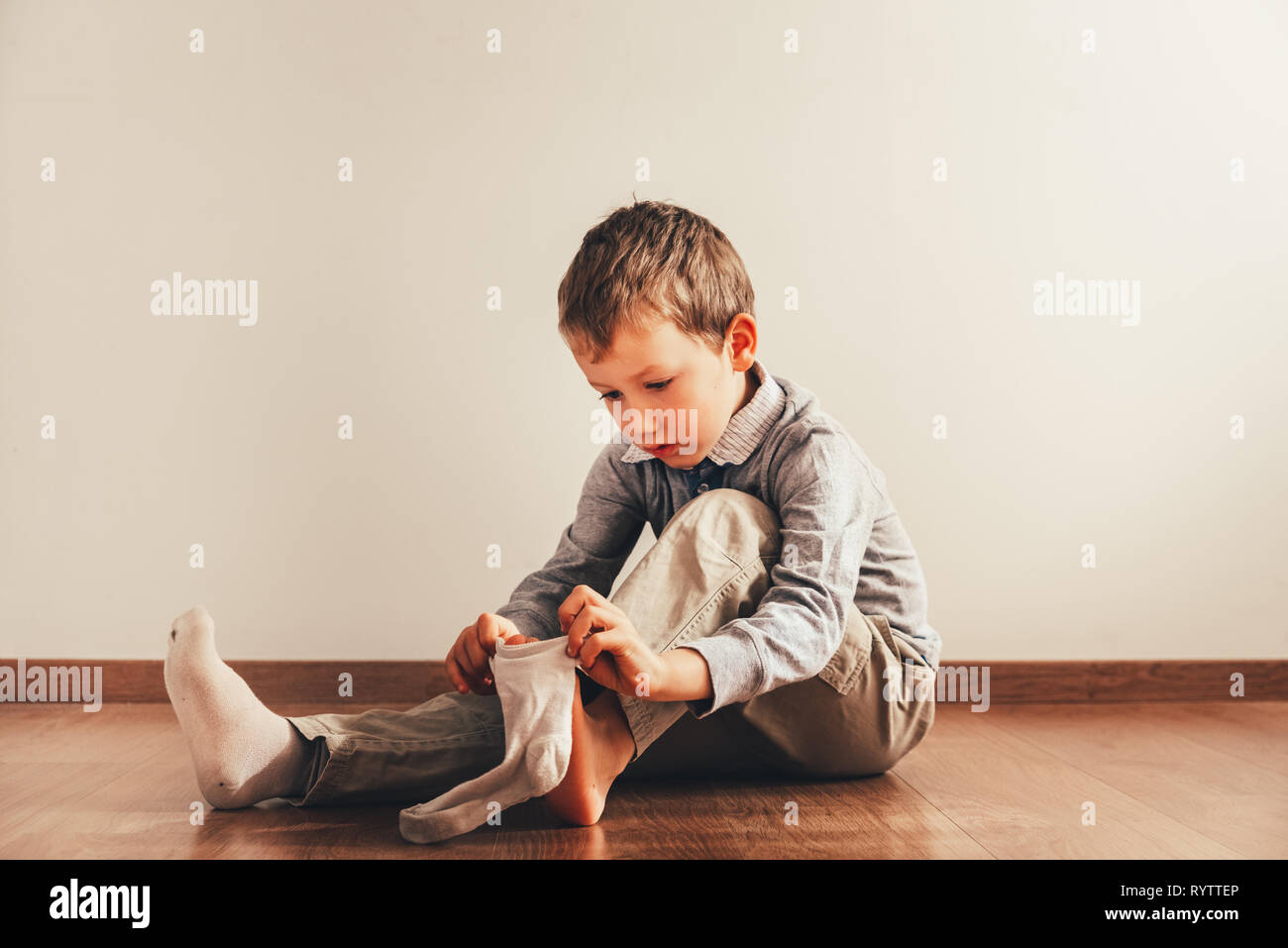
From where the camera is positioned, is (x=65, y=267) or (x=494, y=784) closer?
(x=494, y=784)

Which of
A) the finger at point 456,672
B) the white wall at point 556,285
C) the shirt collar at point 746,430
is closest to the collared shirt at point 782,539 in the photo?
the shirt collar at point 746,430

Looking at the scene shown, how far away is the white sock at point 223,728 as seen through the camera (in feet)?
2.62

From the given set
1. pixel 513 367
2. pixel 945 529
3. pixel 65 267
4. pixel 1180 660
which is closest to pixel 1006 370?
pixel 945 529

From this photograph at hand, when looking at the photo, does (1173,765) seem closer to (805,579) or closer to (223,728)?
(805,579)

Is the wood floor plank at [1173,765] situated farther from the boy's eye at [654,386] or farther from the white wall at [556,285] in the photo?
the boy's eye at [654,386]

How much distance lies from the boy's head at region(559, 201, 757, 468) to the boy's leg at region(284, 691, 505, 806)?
1.01ft

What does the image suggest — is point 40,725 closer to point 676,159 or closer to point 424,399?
point 424,399

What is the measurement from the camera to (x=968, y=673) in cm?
148

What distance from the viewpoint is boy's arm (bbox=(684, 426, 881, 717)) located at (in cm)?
80

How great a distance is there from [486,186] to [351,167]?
20cm

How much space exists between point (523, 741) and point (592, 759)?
0.07 metres

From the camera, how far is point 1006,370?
4.93 ft

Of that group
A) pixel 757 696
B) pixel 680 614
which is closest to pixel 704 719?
pixel 757 696

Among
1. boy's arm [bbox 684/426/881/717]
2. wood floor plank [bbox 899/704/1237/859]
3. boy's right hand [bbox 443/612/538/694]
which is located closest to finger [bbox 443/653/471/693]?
boy's right hand [bbox 443/612/538/694]
